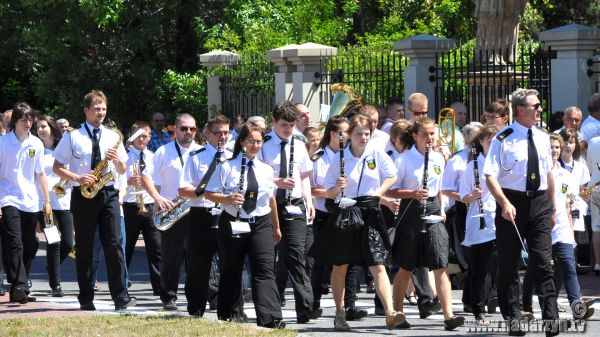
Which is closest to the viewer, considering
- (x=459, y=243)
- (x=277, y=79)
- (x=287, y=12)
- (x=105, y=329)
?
(x=105, y=329)

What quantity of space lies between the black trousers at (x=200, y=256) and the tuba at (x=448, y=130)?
332cm

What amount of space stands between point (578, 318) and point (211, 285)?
370 centimetres

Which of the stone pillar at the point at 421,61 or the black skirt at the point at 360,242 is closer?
the black skirt at the point at 360,242

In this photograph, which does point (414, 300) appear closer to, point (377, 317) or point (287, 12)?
point (377, 317)

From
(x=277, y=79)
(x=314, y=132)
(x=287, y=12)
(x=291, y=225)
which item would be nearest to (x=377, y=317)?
(x=291, y=225)

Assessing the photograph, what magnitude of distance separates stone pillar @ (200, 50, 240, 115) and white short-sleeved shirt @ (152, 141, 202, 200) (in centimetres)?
1052

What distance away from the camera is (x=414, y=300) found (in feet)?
46.1

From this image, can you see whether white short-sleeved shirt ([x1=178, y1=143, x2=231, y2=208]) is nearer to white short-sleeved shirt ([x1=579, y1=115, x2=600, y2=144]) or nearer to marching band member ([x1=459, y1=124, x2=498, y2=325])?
marching band member ([x1=459, y1=124, x2=498, y2=325])

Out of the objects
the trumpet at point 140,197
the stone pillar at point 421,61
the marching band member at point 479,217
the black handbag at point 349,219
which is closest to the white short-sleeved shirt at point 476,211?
the marching band member at point 479,217

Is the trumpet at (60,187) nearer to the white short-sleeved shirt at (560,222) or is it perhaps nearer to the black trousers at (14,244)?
the black trousers at (14,244)

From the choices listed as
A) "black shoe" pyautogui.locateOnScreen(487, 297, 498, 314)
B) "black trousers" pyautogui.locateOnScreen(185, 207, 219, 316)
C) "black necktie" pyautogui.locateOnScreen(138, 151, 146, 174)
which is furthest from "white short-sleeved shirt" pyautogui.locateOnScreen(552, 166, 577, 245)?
"black necktie" pyautogui.locateOnScreen(138, 151, 146, 174)

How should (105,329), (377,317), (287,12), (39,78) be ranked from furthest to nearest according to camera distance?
(39,78)
(287,12)
(377,317)
(105,329)

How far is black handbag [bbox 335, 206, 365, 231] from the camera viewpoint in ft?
37.4

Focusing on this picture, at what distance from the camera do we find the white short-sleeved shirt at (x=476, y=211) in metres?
12.0
